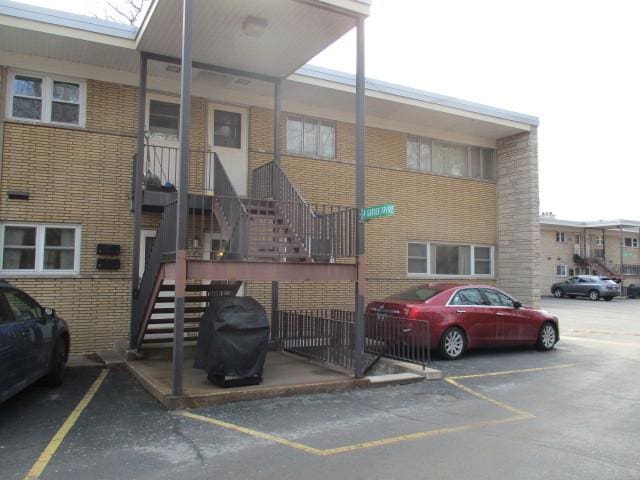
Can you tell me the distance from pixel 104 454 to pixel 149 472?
719mm

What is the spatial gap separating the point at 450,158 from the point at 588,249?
28616 millimetres

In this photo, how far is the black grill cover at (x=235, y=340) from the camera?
289 inches

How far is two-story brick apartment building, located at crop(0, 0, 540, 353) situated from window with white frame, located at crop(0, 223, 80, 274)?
1.0 inches

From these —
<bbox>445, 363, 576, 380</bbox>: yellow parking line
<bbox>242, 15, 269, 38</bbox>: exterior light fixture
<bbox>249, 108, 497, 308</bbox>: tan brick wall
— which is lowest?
<bbox>445, 363, 576, 380</bbox>: yellow parking line

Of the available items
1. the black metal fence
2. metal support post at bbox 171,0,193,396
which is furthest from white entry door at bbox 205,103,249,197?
metal support post at bbox 171,0,193,396

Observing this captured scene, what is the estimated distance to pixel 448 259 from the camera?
15.6 m

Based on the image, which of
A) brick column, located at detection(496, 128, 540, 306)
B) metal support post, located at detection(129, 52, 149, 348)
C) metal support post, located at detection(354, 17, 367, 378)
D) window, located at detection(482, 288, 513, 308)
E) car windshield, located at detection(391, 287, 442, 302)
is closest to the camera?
metal support post, located at detection(354, 17, 367, 378)

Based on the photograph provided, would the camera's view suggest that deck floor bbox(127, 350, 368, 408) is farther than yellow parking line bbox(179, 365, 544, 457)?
Yes

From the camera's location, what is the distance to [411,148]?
595 inches

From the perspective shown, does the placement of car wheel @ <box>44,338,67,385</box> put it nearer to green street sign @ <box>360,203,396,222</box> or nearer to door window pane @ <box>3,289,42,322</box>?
door window pane @ <box>3,289,42,322</box>

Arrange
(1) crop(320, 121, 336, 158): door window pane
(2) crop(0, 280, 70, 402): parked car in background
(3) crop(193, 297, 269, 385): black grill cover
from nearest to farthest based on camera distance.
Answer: (2) crop(0, 280, 70, 402): parked car in background, (3) crop(193, 297, 269, 385): black grill cover, (1) crop(320, 121, 336, 158): door window pane

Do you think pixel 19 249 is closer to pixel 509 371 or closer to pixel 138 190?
pixel 138 190

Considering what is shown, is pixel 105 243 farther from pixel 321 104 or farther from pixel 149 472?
pixel 149 472

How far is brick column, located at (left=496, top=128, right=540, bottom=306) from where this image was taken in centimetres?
1544
